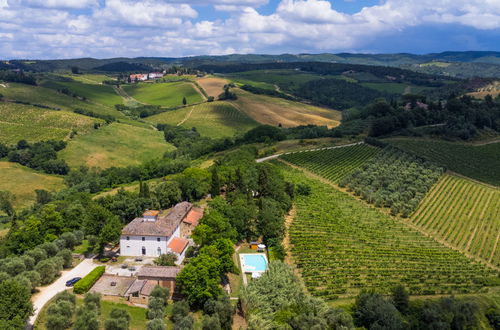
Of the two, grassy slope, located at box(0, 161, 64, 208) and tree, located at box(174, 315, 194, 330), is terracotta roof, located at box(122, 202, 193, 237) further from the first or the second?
grassy slope, located at box(0, 161, 64, 208)

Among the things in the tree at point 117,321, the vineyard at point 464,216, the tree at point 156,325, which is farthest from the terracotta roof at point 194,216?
the vineyard at point 464,216

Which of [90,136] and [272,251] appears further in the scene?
[90,136]

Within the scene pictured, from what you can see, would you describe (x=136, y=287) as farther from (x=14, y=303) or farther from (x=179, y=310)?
(x=14, y=303)

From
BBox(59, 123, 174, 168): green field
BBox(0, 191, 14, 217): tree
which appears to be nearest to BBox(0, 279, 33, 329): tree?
BBox(0, 191, 14, 217): tree

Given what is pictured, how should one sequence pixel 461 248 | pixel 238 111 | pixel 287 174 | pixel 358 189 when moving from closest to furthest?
1. pixel 461 248
2. pixel 358 189
3. pixel 287 174
4. pixel 238 111

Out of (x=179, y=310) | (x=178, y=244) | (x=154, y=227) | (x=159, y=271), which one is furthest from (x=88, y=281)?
(x=178, y=244)

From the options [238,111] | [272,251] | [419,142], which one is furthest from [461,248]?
[238,111]

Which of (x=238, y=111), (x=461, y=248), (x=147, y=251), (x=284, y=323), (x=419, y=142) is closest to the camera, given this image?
(x=284, y=323)

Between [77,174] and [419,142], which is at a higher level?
[419,142]

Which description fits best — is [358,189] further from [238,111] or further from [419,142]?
[238,111]
